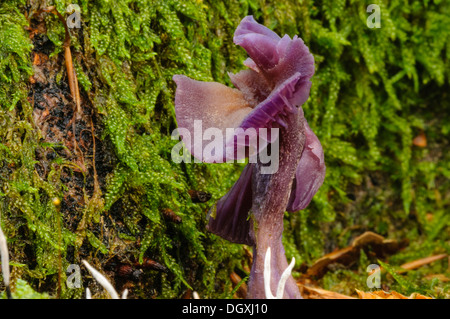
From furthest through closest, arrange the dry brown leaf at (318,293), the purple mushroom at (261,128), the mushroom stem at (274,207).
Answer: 1. the dry brown leaf at (318,293)
2. the mushroom stem at (274,207)
3. the purple mushroom at (261,128)

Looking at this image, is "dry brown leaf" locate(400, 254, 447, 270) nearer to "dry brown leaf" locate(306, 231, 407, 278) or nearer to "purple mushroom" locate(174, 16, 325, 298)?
"dry brown leaf" locate(306, 231, 407, 278)

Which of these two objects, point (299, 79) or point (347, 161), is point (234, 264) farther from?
point (299, 79)

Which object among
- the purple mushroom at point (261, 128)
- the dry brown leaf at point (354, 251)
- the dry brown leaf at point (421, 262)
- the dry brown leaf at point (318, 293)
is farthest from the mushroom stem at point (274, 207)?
the dry brown leaf at point (421, 262)

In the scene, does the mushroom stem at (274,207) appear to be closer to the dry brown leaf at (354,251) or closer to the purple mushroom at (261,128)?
the purple mushroom at (261,128)

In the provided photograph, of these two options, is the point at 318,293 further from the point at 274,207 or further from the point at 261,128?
the point at 261,128

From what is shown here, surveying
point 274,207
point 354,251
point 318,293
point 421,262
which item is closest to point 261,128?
point 274,207

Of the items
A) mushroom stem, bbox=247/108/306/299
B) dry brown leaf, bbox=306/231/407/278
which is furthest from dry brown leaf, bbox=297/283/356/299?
mushroom stem, bbox=247/108/306/299
